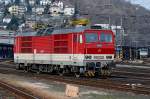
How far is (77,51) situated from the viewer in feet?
103

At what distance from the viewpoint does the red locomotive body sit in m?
30.9

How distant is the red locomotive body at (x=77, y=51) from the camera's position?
3086cm

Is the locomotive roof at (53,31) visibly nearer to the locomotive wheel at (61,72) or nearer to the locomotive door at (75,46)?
the locomotive door at (75,46)

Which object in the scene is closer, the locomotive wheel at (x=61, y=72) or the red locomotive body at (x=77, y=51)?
the red locomotive body at (x=77, y=51)

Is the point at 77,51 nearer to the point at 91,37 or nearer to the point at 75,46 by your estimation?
the point at 75,46

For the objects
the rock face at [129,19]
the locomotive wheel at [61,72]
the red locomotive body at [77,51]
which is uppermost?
the rock face at [129,19]

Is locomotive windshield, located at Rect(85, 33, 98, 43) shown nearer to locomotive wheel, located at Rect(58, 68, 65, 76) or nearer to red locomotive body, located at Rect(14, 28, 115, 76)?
red locomotive body, located at Rect(14, 28, 115, 76)

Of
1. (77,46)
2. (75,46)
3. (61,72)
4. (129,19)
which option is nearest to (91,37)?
(77,46)

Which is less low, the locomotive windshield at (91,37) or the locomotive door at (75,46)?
the locomotive windshield at (91,37)

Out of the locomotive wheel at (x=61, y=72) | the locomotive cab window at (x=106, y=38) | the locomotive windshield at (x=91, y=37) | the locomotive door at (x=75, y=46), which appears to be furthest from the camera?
the locomotive wheel at (x=61, y=72)

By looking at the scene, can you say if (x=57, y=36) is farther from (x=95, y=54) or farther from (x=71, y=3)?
(x=71, y=3)

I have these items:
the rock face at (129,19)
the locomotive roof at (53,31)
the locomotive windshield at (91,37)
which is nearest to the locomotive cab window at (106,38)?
the locomotive windshield at (91,37)

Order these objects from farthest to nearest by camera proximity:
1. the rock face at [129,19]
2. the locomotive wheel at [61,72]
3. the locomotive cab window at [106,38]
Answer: the rock face at [129,19]
the locomotive wheel at [61,72]
the locomotive cab window at [106,38]

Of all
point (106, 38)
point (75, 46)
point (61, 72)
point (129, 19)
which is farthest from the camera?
point (129, 19)
